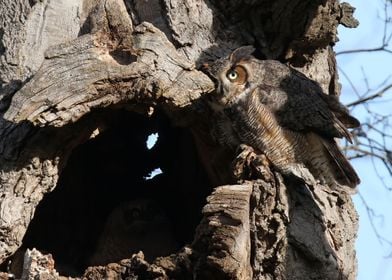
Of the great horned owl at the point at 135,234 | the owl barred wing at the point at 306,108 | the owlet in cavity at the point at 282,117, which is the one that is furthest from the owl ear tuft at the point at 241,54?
the great horned owl at the point at 135,234

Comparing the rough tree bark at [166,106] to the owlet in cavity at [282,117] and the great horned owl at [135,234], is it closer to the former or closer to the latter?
the owlet in cavity at [282,117]

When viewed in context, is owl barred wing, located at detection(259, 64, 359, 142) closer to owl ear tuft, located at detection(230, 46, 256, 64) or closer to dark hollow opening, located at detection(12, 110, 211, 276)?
owl ear tuft, located at detection(230, 46, 256, 64)

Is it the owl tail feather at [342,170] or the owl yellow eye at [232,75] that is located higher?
the owl yellow eye at [232,75]

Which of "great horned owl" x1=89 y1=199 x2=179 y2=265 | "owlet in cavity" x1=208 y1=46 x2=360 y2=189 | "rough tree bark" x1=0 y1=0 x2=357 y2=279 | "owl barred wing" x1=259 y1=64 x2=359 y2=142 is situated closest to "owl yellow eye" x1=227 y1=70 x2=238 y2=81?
"owlet in cavity" x1=208 y1=46 x2=360 y2=189

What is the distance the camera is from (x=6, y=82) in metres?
3.89

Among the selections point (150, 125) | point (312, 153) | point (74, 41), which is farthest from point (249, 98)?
point (74, 41)

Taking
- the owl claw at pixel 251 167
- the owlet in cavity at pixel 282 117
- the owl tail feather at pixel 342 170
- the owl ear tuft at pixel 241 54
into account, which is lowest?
the owl claw at pixel 251 167

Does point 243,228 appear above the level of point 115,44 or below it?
below

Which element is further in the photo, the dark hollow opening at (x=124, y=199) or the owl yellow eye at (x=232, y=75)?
the dark hollow opening at (x=124, y=199)

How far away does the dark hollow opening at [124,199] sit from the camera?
4629mm

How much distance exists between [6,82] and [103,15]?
558mm

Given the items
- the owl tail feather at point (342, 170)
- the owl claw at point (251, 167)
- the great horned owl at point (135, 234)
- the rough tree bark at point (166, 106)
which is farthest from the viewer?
the great horned owl at point (135, 234)

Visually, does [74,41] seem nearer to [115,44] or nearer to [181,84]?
[115,44]

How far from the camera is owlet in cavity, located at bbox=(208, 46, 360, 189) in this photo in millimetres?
4066
